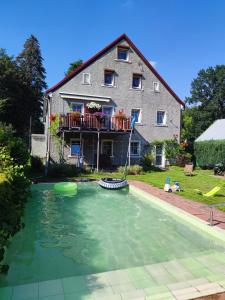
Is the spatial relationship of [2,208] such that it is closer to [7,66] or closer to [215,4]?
[215,4]

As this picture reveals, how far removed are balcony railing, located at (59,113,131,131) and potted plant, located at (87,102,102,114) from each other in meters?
1.01

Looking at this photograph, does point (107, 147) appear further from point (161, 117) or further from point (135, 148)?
point (161, 117)

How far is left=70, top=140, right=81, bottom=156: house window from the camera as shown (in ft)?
74.9

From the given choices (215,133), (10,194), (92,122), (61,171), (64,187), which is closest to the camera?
(10,194)

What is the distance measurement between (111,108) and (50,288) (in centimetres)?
2017

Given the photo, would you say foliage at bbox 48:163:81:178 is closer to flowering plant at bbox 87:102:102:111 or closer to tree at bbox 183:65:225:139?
flowering plant at bbox 87:102:102:111

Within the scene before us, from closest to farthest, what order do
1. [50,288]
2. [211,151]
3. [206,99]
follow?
[50,288], [211,151], [206,99]

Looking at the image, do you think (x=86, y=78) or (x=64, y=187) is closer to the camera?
(x=64, y=187)

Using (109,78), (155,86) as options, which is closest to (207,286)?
(109,78)

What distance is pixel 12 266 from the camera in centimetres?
644

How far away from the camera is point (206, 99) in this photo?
55.0 metres

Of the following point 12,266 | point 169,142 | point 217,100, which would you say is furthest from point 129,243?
point 217,100

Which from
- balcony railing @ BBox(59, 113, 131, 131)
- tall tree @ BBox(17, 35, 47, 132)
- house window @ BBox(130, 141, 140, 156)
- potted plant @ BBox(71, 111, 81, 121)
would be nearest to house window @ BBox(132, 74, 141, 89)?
balcony railing @ BBox(59, 113, 131, 131)

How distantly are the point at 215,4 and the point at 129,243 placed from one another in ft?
32.1
